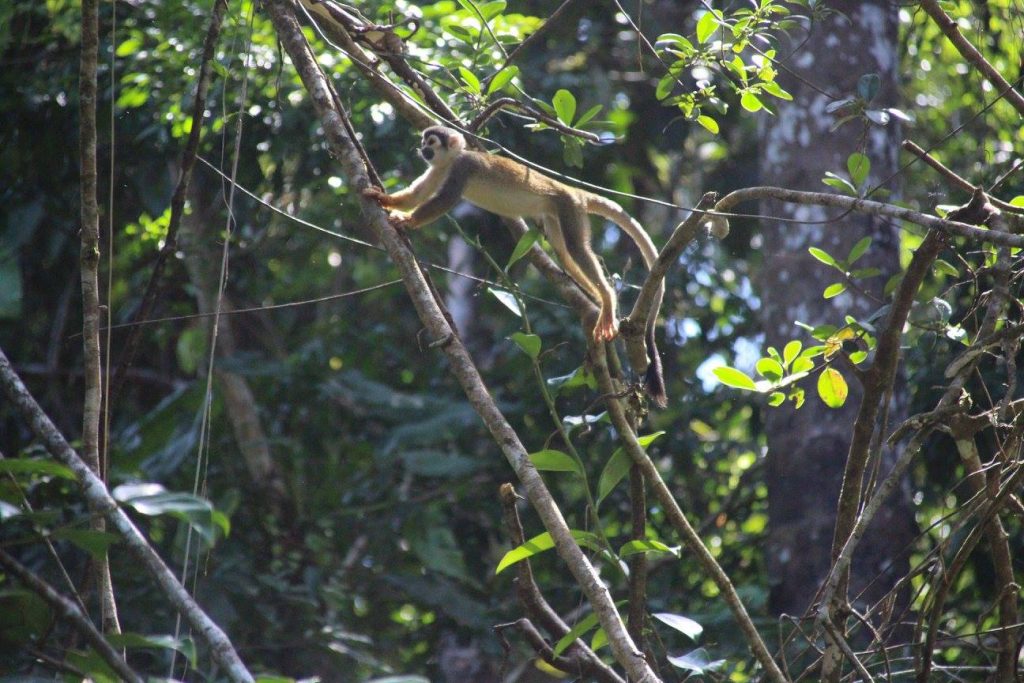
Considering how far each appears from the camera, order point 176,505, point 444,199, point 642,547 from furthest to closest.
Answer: point 444,199, point 642,547, point 176,505

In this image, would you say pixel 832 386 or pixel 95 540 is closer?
pixel 95 540

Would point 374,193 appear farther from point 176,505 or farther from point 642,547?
point 176,505

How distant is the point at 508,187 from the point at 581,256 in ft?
1.84

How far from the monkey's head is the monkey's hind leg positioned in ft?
2.05

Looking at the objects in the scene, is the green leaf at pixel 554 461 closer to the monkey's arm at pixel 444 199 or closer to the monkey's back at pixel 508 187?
the monkey's arm at pixel 444 199

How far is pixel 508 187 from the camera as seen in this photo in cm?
499

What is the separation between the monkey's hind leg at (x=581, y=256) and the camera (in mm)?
4395

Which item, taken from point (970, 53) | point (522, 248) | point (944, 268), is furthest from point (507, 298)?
point (970, 53)

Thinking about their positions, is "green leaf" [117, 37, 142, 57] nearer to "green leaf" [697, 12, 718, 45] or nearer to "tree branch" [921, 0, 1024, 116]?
"green leaf" [697, 12, 718, 45]

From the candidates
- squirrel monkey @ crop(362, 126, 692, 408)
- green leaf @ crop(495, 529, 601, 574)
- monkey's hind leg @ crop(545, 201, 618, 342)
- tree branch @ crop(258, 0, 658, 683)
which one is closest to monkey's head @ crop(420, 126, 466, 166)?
squirrel monkey @ crop(362, 126, 692, 408)

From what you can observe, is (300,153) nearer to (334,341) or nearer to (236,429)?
(334,341)

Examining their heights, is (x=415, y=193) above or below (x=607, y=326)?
above

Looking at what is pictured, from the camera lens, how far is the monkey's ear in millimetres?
4691

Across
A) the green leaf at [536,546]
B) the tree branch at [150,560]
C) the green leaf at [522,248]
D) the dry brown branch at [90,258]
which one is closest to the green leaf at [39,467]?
the tree branch at [150,560]
